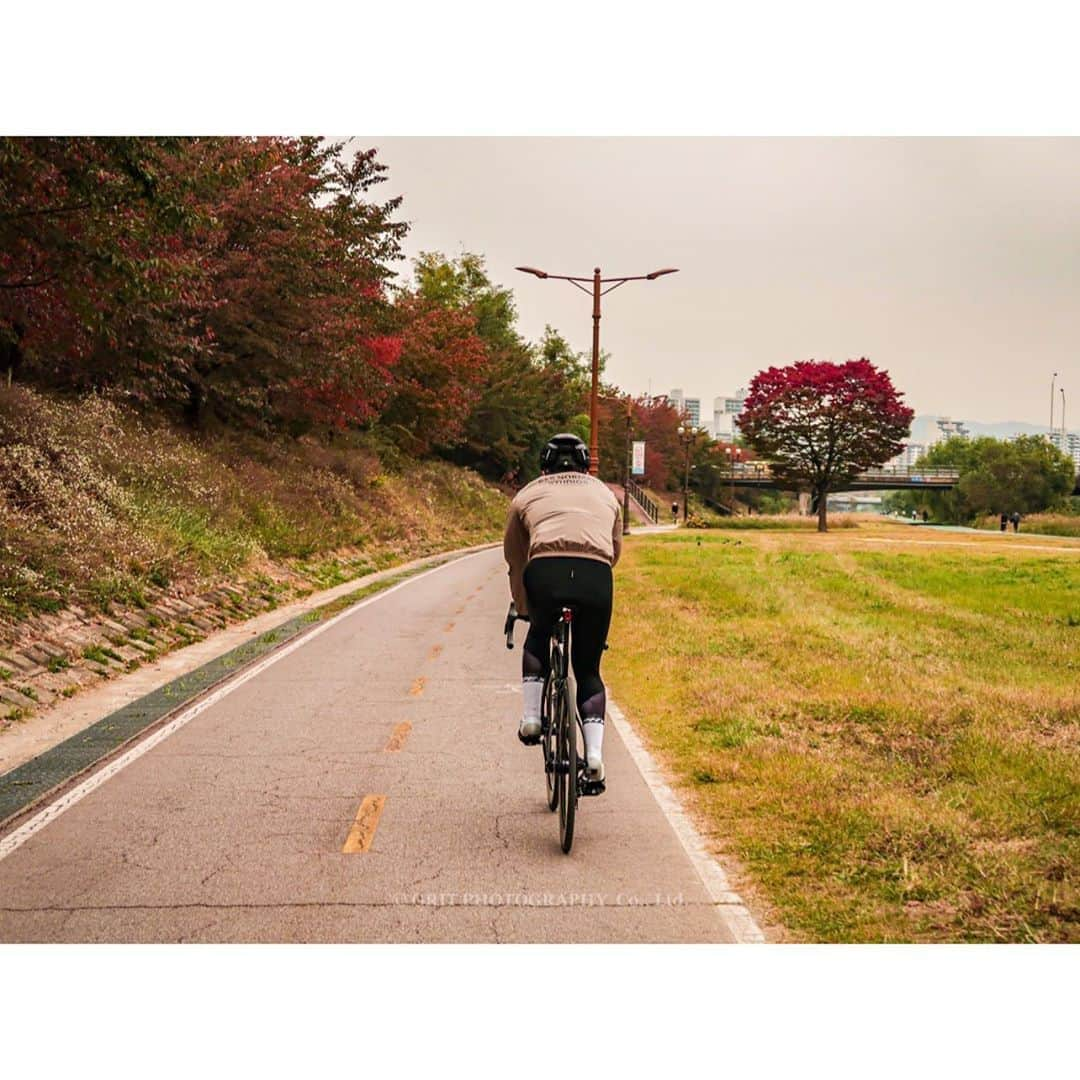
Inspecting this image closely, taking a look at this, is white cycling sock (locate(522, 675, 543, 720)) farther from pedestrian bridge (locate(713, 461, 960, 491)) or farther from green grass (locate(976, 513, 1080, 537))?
green grass (locate(976, 513, 1080, 537))

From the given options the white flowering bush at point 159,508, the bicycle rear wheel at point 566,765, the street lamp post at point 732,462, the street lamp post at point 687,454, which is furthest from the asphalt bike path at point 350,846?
→ the street lamp post at point 687,454

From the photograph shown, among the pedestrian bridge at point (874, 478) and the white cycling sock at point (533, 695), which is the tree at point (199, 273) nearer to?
the white cycling sock at point (533, 695)

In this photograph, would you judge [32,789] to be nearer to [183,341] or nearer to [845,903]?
[845,903]

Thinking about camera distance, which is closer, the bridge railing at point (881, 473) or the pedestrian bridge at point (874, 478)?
the pedestrian bridge at point (874, 478)

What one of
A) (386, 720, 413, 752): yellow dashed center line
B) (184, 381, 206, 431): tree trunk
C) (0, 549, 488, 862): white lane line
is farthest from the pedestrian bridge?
(386, 720, 413, 752): yellow dashed center line

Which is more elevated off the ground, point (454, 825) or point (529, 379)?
point (529, 379)

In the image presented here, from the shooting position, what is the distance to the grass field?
5164 millimetres

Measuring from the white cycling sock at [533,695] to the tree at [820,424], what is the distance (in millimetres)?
38356

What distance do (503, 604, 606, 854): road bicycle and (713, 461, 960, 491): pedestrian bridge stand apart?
121 ft

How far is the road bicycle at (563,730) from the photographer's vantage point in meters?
5.78

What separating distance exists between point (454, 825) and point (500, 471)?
184 ft

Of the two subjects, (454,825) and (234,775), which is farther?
(234,775)

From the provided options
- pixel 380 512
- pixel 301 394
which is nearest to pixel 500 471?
pixel 380 512

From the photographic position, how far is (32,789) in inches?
287
